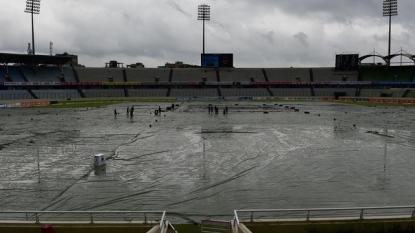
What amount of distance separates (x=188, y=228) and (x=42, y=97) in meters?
91.9

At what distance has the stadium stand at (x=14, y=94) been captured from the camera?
8175cm

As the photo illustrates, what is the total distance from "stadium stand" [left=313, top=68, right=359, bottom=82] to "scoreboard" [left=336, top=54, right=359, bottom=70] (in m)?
1.90

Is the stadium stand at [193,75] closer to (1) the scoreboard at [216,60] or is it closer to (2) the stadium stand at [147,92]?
(1) the scoreboard at [216,60]

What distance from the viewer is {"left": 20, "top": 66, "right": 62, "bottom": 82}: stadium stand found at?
95.2 meters

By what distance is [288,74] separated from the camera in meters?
112

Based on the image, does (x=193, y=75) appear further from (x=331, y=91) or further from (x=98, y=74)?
(x=331, y=91)

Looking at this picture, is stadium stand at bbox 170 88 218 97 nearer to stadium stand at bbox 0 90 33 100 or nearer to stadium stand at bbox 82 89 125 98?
stadium stand at bbox 82 89 125 98

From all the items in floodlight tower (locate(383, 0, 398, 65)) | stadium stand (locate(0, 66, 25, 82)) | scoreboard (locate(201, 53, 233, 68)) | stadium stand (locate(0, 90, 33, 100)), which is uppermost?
floodlight tower (locate(383, 0, 398, 65))

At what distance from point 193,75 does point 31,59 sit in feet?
165

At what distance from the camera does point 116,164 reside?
18844mm

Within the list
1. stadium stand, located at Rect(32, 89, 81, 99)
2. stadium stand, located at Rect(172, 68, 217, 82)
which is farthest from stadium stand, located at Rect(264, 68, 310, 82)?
stadium stand, located at Rect(32, 89, 81, 99)

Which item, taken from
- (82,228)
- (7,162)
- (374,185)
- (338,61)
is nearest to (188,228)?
(82,228)

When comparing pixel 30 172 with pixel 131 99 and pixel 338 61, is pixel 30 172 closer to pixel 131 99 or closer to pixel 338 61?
pixel 131 99

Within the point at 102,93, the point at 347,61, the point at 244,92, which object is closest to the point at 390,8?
the point at 347,61
